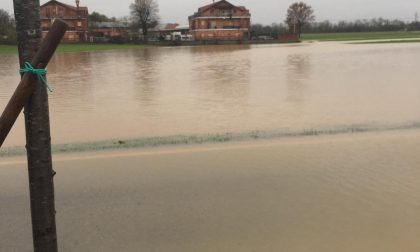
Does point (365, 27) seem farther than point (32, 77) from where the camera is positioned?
Yes

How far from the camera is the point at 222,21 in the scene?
9969 cm

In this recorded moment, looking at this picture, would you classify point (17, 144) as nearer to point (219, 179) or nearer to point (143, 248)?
point (219, 179)

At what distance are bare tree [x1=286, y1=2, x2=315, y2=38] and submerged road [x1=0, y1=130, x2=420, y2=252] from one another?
420 ft

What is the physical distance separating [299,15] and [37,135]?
13503 centimetres

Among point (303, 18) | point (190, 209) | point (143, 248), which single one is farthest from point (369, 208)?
point (303, 18)

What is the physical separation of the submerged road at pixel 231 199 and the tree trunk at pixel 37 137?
67cm

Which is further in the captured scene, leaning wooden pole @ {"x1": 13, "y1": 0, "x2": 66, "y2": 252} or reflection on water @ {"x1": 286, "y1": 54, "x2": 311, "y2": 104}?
reflection on water @ {"x1": 286, "y1": 54, "x2": 311, "y2": 104}

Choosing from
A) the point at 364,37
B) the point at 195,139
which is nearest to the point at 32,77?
the point at 195,139

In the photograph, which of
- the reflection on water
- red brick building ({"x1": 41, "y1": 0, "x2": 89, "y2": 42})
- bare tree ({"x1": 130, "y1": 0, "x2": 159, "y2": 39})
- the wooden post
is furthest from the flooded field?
bare tree ({"x1": 130, "y1": 0, "x2": 159, "y2": 39})

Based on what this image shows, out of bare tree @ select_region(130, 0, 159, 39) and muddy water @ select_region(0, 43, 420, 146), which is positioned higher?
bare tree @ select_region(130, 0, 159, 39)

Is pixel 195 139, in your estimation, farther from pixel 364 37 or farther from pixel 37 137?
pixel 364 37

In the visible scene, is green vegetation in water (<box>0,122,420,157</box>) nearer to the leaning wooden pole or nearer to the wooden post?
the leaning wooden pole

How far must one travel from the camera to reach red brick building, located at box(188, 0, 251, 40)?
99.6 m

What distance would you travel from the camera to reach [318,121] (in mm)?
10742
